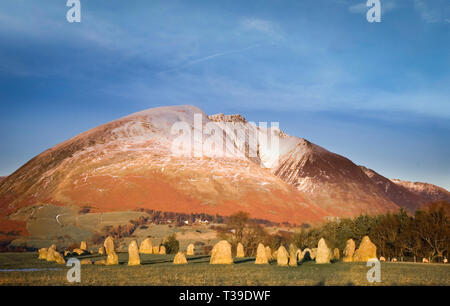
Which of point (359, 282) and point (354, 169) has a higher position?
point (354, 169)

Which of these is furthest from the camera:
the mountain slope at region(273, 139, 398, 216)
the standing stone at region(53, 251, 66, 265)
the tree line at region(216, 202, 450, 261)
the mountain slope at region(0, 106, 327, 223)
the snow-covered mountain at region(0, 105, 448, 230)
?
the mountain slope at region(273, 139, 398, 216)

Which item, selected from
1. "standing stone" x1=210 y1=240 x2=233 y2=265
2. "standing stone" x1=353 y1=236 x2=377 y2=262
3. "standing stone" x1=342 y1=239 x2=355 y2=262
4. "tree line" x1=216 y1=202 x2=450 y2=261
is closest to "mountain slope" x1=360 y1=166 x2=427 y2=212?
"tree line" x1=216 y1=202 x2=450 y2=261

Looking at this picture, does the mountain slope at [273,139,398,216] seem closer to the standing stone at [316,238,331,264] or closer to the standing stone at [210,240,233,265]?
the standing stone at [316,238,331,264]

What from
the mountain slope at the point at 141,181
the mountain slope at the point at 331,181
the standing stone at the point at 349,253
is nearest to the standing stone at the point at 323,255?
the standing stone at the point at 349,253

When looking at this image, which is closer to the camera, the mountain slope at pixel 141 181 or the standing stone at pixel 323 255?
the standing stone at pixel 323 255

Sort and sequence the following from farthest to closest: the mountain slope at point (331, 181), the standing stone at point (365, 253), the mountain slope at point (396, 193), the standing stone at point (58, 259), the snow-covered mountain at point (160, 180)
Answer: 1. the mountain slope at point (396, 193)
2. the mountain slope at point (331, 181)
3. the snow-covered mountain at point (160, 180)
4. the standing stone at point (365, 253)
5. the standing stone at point (58, 259)

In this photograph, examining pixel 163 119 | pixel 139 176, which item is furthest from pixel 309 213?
pixel 163 119

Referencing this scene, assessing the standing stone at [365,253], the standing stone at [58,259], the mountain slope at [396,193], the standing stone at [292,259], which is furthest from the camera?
the mountain slope at [396,193]

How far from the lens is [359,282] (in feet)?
69.1

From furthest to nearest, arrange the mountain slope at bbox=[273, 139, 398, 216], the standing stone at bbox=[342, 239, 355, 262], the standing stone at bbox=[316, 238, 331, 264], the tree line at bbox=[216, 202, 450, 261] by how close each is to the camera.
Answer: the mountain slope at bbox=[273, 139, 398, 216] < the tree line at bbox=[216, 202, 450, 261] < the standing stone at bbox=[342, 239, 355, 262] < the standing stone at bbox=[316, 238, 331, 264]

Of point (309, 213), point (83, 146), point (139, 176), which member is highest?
point (83, 146)

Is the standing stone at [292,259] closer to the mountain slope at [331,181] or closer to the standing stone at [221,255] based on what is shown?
the standing stone at [221,255]
